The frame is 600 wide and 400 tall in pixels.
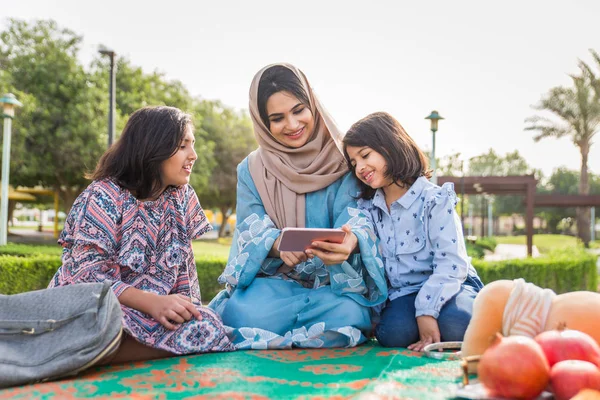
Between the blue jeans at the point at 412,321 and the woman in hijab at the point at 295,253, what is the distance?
11 cm

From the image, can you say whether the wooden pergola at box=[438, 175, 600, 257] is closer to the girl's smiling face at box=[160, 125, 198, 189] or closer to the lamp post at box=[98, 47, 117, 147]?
the lamp post at box=[98, 47, 117, 147]

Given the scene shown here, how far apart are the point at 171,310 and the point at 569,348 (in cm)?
179

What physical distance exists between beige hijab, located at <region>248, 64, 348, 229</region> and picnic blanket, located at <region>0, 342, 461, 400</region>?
96cm

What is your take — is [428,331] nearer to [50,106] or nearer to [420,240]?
[420,240]

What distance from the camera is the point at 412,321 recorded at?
10.3 feet

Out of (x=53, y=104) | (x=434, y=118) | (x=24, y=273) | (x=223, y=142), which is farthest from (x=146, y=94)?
(x=24, y=273)

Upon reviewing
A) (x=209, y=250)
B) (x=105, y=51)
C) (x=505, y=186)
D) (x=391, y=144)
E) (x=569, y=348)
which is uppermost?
(x=105, y=51)

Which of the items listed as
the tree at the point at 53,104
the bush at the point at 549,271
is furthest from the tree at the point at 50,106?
the bush at the point at 549,271

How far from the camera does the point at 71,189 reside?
74.0ft

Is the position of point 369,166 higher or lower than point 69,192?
lower

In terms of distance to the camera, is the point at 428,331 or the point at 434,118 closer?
the point at 428,331

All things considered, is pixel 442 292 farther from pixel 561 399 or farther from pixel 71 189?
pixel 71 189

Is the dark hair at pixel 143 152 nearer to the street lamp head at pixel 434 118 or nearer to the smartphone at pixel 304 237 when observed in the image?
the smartphone at pixel 304 237

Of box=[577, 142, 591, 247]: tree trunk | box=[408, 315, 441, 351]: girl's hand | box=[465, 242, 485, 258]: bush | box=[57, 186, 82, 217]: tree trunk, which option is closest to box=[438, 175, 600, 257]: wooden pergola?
box=[465, 242, 485, 258]: bush
